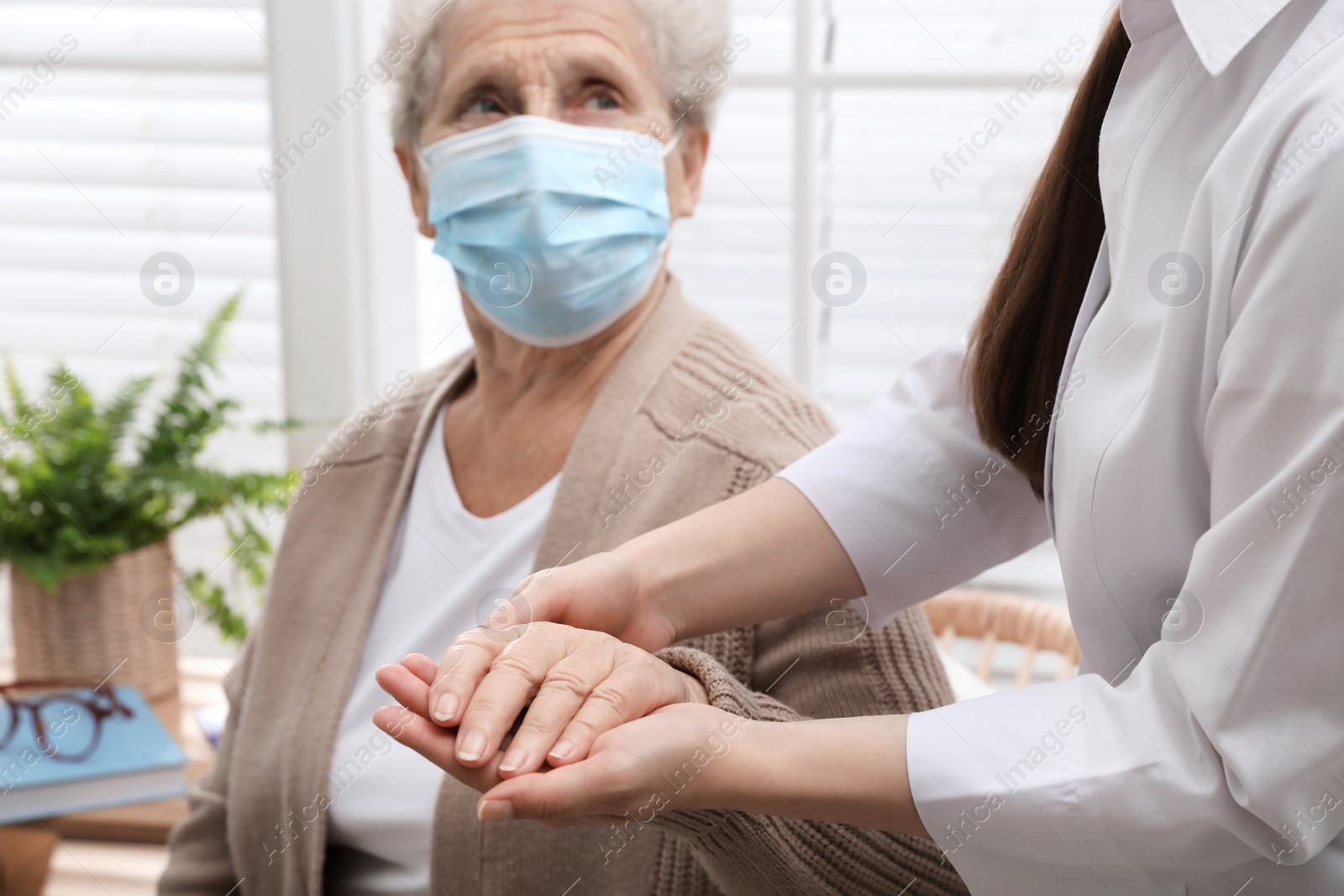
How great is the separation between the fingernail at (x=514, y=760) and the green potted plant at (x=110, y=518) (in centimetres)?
118

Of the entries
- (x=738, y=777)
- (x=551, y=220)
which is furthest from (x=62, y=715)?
(x=738, y=777)

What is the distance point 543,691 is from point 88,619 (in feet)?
4.12

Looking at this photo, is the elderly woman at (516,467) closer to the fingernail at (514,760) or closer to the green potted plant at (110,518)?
the fingernail at (514,760)

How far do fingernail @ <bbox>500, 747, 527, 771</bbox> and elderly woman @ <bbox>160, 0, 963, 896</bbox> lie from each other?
35 centimetres

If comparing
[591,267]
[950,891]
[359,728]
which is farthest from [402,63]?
[950,891]

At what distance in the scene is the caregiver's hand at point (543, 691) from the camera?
0.67m

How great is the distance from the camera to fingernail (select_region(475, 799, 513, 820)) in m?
0.63

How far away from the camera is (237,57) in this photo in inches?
78.9

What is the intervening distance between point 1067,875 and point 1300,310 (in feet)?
1.04

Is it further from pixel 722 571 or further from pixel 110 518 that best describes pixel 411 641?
pixel 110 518

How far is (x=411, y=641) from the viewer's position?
1144 millimetres

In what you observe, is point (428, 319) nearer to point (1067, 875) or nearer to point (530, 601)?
point (530, 601)

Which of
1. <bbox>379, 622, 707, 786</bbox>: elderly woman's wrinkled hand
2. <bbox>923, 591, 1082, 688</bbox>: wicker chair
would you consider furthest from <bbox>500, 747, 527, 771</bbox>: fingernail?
<bbox>923, 591, 1082, 688</bbox>: wicker chair

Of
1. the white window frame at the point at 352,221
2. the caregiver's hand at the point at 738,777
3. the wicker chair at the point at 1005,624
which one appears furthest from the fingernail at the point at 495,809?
the white window frame at the point at 352,221
